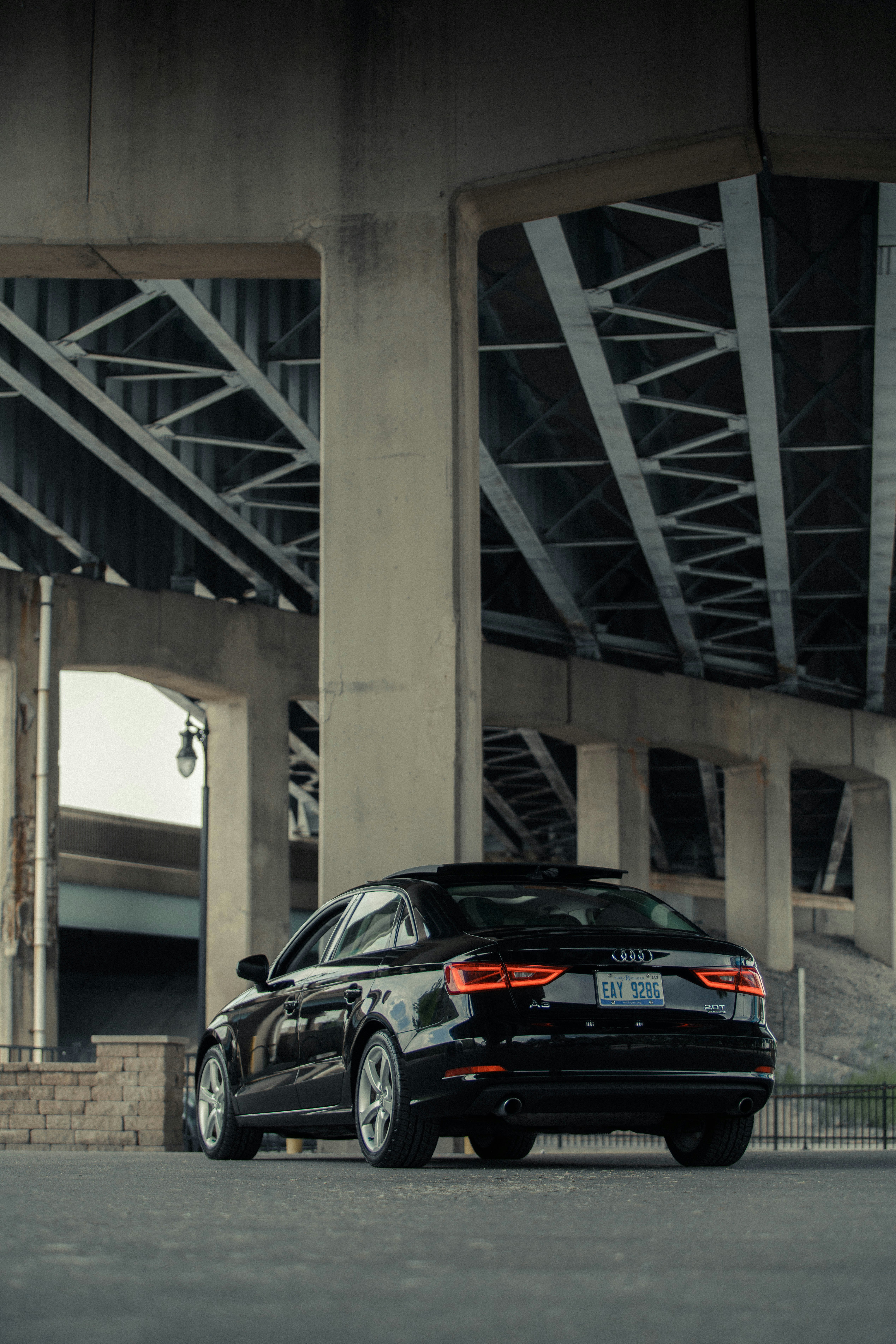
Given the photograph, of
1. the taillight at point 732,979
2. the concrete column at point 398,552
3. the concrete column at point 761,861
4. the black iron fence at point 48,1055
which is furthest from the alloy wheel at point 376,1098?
the concrete column at point 761,861

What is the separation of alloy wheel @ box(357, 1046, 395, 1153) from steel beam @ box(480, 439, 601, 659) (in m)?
13.1

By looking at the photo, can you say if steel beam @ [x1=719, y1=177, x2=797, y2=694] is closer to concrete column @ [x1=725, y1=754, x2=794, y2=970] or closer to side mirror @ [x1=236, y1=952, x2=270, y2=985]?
concrete column @ [x1=725, y1=754, x2=794, y2=970]

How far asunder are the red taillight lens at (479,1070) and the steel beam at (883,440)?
843cm

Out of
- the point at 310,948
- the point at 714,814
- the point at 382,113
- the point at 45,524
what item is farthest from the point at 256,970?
the point at 714,814

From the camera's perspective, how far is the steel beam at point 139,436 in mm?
19594

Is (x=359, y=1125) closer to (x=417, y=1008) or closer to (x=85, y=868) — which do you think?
(x=417, y=1008)

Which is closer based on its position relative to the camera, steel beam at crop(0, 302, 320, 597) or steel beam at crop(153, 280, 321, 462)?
steel beam at crop(153, 280, 321, 462)

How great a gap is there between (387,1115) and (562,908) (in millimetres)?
1282

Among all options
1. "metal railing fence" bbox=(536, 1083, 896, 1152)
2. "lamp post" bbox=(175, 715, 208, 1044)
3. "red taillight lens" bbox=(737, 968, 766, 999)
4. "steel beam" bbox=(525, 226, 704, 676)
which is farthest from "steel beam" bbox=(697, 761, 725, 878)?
"red taillight lens" bbox=(737, 968, 766, 999)

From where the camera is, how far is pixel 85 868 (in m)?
39.0

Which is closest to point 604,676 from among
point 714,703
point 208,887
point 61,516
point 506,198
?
point 714,703

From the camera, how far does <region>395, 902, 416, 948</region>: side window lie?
24.6 ft

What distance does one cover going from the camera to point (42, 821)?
2578 centimetres

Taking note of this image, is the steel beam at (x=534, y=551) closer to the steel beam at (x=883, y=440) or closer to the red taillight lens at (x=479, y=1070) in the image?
the steel beam at (x=883, y=440)
